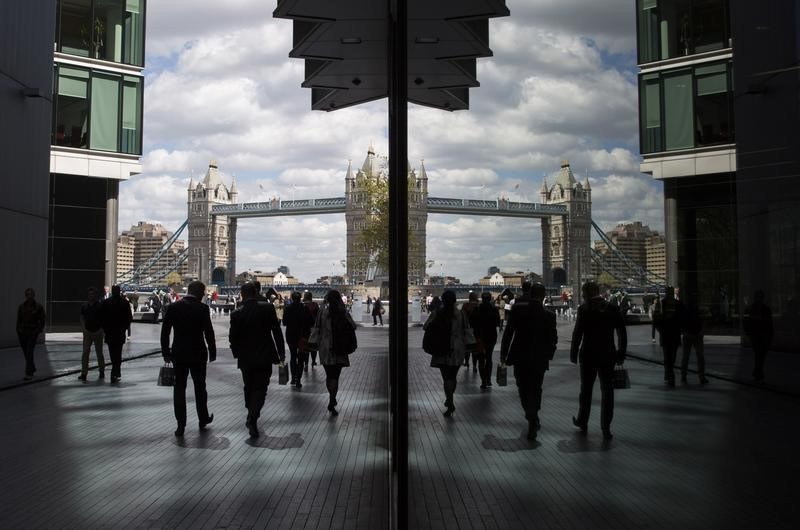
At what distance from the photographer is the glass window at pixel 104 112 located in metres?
24.5

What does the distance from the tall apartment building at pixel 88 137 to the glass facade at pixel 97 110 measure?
0.10 feet

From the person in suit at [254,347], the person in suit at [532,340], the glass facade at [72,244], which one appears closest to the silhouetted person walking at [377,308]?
the person in suit at [254,347]

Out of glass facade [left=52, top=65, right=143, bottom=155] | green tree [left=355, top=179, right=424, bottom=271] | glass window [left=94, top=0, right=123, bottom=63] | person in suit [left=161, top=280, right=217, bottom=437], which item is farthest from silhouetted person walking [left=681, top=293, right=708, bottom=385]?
glass facade [left=52, top=65, right=143, bottom=155]

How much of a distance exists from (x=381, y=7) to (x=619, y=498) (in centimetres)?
758

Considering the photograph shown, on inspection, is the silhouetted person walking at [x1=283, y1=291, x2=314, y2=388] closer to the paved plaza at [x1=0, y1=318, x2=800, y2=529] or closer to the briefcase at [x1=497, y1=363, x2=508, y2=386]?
the paved plaza at [x1=0, y1=318, x2=800, y2=529]

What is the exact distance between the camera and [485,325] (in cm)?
349

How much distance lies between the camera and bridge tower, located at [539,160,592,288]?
7.32 ft

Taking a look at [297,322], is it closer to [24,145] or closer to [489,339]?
[489,339]

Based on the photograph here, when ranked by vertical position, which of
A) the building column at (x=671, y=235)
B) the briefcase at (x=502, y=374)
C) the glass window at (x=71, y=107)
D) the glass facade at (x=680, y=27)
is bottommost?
the briefcase at (x=502, y=374)

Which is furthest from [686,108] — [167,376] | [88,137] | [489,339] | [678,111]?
[88,137]

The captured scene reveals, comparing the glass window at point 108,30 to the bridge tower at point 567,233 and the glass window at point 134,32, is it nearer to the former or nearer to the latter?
the glass window at point 134,32

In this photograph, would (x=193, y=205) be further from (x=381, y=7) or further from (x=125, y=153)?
(x=381, y=7)

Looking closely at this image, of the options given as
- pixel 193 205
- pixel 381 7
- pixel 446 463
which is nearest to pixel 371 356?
pixel 193 205

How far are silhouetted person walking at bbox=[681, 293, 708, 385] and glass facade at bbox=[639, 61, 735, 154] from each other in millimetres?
389
